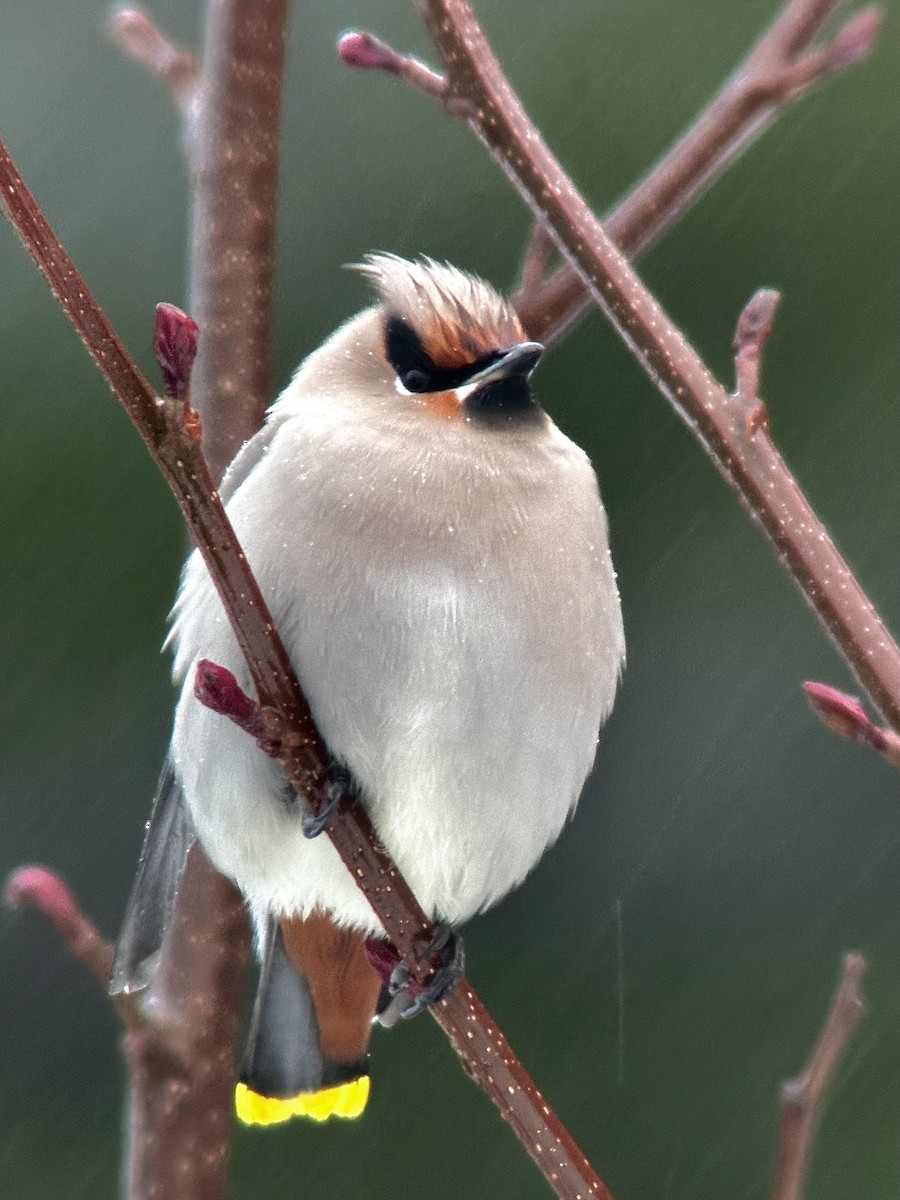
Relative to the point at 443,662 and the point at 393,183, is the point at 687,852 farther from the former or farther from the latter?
the point at 443,662

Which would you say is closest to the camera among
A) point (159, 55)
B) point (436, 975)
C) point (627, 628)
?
point (436, 975)

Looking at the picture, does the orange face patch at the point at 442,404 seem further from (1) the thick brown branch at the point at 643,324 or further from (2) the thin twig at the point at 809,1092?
(2) the thin twig at the point at 809,1092

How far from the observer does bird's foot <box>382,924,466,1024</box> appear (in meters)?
2.38

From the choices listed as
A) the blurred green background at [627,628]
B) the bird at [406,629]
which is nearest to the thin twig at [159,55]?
the bird at [406,629]

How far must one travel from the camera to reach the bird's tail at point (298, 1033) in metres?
3.07

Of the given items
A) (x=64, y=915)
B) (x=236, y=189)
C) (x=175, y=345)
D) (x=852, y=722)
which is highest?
(x=175, y=345)

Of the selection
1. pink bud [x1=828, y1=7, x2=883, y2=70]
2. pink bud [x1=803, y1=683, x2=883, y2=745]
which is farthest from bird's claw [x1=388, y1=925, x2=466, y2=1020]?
pink bud [x1=828, y1=7, x2=883, y2=70]

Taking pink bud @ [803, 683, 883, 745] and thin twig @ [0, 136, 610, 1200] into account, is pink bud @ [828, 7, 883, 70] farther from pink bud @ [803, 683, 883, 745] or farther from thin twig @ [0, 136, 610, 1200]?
thin twig @ [0, 136, 610, 1200]

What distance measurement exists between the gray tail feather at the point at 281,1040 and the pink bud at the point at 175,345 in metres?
1.58

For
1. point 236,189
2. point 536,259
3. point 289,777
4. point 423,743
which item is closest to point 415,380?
point 536,259

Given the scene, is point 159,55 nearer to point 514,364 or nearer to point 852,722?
point 514,364

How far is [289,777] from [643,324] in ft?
2.14

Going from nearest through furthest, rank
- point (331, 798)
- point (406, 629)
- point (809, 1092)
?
point (809, 1092) < point (331, 798) < point (406, 629)

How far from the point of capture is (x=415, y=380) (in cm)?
284
